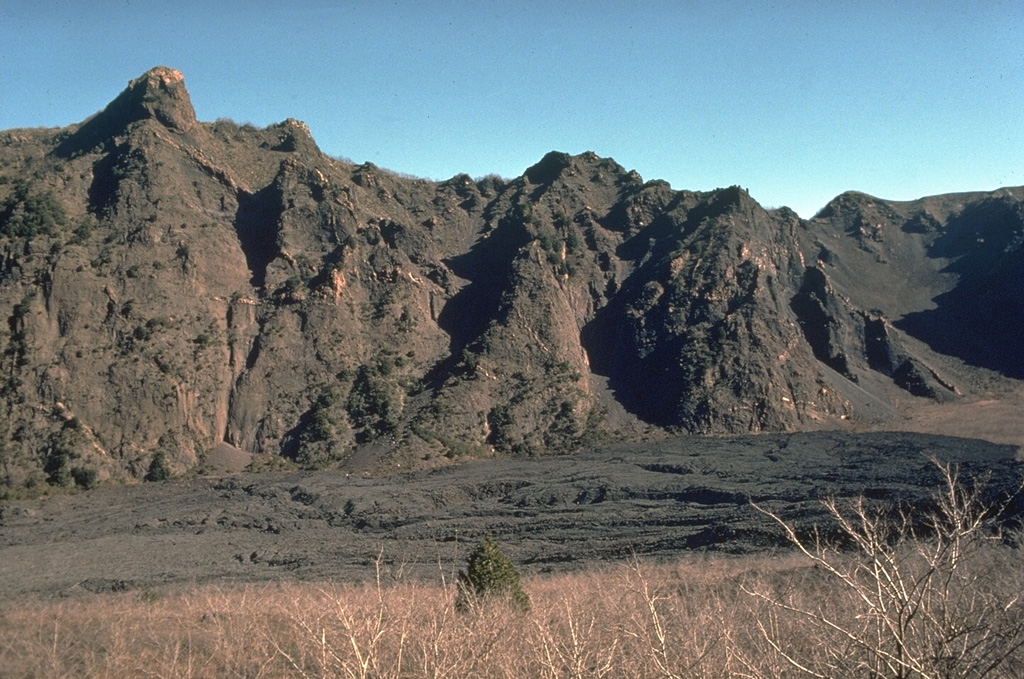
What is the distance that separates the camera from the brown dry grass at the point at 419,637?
758 cm

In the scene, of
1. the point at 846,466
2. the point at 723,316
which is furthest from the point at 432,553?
the point at 723,316

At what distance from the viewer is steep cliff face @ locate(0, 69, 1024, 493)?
4409 centimetres

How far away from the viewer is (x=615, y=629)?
26.7ft

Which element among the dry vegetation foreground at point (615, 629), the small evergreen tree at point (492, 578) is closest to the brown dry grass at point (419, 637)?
the dry vegetation foreground at point (615, 629)

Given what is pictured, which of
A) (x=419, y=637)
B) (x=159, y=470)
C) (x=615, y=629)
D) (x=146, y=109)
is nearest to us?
(x=615, y=629)

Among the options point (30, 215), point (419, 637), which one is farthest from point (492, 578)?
point (30, 215)

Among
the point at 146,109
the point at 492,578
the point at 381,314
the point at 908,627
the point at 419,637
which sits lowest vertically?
the point at 492,578

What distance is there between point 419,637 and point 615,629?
2.22 meters

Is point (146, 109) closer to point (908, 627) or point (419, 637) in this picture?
point (419, 637)

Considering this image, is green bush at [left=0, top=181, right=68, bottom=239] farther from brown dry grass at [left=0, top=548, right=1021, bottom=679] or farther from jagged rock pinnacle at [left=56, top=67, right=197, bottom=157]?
brown dry grass at [left=0, top=548, right=1021, bottom=679]

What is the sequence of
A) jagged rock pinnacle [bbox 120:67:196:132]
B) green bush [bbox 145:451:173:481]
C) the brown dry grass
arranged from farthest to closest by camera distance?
jagged rock pinnacle [bbox 120:67:196:132]
green bush [bbox 145:451:173:481]
the brown dry grass

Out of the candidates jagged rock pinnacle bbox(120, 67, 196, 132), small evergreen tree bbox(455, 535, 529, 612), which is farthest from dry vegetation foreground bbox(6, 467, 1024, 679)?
jagged rock pinnacle bbox(120, 67, 196, 132)

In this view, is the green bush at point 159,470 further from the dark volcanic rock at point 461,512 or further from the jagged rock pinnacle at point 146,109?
the jagged rock pinnacle at point 146,109

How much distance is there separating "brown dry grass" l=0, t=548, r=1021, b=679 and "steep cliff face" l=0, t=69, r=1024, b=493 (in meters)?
28.6
